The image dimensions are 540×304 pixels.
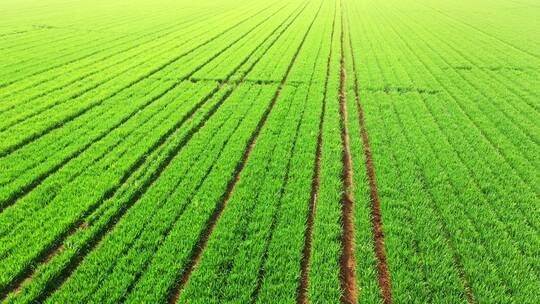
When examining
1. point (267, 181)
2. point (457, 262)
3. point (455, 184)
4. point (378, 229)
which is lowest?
point (457, 262)

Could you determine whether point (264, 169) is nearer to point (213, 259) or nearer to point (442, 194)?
point (213, 259)

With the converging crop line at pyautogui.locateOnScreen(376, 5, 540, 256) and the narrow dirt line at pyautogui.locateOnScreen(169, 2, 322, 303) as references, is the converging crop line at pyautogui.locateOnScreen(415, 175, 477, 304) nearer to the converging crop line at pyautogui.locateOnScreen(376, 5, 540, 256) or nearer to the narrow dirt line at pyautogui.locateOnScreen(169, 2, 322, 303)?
the converging crop line at pyautogui.locateOnScreen(376, 5, 540, 256)

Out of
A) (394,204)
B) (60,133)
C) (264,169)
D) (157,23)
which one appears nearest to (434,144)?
(394,204)

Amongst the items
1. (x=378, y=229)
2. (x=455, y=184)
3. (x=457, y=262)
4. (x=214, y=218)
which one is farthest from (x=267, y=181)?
(x=455, y=184)

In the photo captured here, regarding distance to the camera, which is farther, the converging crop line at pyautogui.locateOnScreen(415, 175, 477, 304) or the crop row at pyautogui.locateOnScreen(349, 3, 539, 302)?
the crop row at pyautogui.locateOnScreen(349, 3, 539, 302)

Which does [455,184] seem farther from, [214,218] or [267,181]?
[214,218]

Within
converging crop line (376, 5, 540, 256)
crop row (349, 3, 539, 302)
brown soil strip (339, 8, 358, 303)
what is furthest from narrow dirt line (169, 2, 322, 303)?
converging crop line (376, 5, 540, 256)

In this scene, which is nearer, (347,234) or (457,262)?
(457,262)

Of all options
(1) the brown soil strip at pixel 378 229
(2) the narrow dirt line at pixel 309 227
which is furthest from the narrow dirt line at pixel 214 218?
(1) the brown soil strip at pixel 378 229
